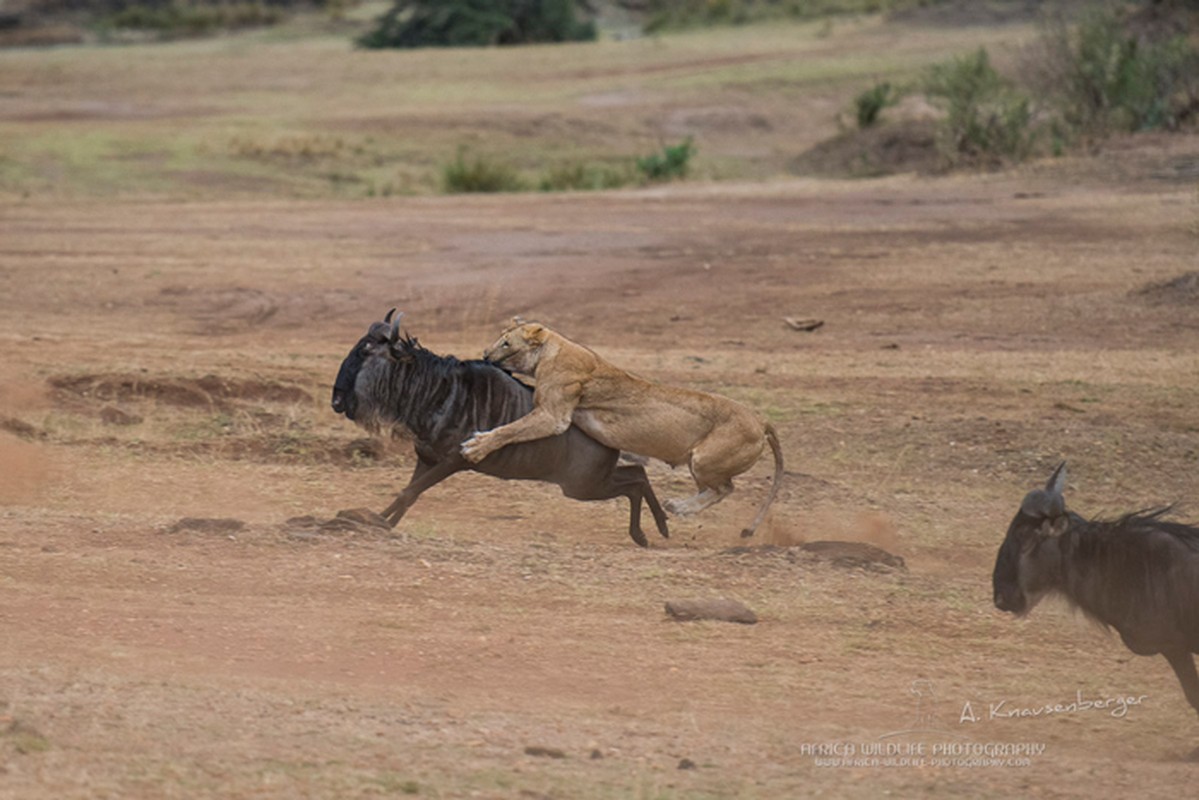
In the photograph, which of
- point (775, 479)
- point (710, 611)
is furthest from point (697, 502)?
point (710, 611)

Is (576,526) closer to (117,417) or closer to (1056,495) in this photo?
(1056,495)

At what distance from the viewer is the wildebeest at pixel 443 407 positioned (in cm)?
982

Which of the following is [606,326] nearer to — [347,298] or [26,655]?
[347,298]

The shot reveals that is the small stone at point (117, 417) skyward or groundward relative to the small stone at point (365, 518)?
groundward

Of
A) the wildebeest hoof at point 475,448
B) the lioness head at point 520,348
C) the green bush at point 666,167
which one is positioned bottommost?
the green bush at point 666,167

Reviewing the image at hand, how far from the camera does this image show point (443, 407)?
984 centimetres

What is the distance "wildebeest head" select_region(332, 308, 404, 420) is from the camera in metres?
9.84

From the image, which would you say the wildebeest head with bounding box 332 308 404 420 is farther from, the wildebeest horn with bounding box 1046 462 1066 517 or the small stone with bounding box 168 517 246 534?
the wildebeest horn with bounding box 1046 462 1066 517

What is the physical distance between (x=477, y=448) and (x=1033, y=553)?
127 inches

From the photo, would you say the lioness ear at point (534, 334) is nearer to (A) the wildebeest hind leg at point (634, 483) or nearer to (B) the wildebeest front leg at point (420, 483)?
(B) the wildebeest front leg at point (420, 483)

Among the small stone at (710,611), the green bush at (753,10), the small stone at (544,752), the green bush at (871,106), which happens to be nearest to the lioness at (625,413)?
the small stone at (710,611)

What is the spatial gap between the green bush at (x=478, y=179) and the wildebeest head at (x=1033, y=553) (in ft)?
76.7

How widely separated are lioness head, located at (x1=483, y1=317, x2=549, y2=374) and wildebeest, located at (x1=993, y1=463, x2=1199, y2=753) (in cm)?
311

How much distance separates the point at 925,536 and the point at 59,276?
12.6 metres
